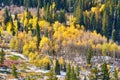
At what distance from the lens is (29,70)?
18550cm

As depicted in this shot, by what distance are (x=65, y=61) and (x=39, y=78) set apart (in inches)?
1038

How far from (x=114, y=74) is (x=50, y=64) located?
1151 inches

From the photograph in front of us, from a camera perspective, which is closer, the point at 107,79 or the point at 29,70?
the point at 107,79

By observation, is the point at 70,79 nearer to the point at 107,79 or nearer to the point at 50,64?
the point at 107,79

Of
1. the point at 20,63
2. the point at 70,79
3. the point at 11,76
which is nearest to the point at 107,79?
the point at 70,79

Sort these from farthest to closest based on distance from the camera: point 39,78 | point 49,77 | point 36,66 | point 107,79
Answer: point 36,66
point 39,78
point 49,77
point 107,79

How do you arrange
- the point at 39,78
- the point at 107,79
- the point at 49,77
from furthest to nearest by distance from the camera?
1. the point at 39,78
2. the point at 49,77
3. the point at 107,79

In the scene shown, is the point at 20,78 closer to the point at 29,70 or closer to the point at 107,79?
the point at 29,70

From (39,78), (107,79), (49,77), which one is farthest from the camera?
(39,78)

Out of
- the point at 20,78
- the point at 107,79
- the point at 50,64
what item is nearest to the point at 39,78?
the point at 20,78

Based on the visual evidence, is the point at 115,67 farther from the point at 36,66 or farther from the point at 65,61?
the point at 36,66

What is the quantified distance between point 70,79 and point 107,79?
13.6 metres

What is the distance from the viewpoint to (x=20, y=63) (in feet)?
634

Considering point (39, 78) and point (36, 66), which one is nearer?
point (39, 78)
